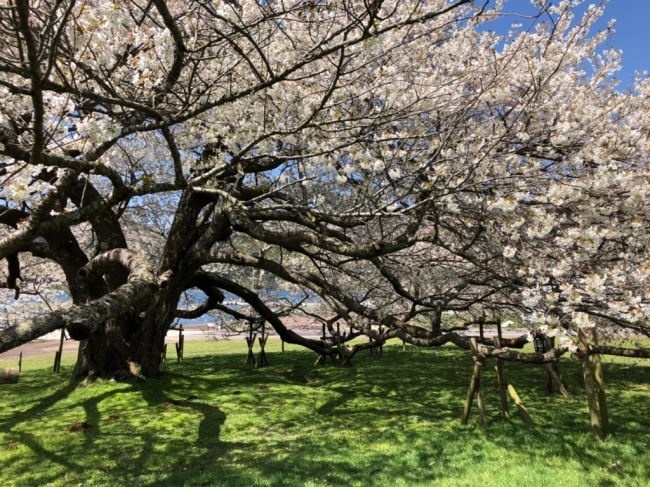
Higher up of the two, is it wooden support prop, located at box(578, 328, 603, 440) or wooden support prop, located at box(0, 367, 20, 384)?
wooden support prop, located at box(0, 367, 20, 384)

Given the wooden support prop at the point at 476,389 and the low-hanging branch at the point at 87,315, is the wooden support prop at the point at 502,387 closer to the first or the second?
the wooden support prop at the point at 476,389

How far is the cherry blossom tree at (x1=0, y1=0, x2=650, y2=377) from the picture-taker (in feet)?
13.5

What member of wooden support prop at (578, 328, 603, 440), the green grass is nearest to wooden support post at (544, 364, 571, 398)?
the green grass

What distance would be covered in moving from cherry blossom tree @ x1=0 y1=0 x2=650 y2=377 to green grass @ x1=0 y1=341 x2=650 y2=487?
1214mm

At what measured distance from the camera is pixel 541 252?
6.00 metres

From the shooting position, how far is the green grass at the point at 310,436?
4703mm

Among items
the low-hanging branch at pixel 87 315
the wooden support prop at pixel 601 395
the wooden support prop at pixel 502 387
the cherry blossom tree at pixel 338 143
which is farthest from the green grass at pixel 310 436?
the low-hanging branch at pixel 87 315

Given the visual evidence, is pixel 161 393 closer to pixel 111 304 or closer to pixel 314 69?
pixel 111 304

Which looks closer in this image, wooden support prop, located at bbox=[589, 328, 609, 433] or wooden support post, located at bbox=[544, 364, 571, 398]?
wooden support prop, located at bbox=[589, 328, 609, 433]

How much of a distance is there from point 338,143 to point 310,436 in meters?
4.24

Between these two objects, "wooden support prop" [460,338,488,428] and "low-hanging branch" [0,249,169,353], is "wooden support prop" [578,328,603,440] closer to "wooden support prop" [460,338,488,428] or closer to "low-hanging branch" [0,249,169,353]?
"wooden support prop" [460,338,488,428]

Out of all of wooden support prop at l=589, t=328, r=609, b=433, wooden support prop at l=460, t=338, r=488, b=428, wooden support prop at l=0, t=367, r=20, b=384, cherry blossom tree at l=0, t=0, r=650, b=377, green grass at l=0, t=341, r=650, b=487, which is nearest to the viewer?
cherry blossom tree at l=0, t=0, r=650, b=377

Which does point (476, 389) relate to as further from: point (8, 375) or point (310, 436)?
point (8, 375)

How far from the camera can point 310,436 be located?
6.17 metres
